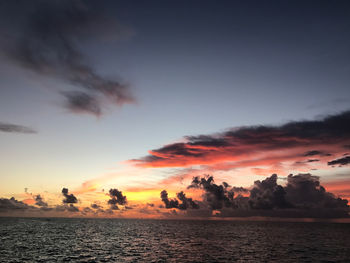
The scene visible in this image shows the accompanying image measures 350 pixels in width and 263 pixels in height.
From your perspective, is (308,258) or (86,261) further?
(308,258)

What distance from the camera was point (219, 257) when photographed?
56156mm

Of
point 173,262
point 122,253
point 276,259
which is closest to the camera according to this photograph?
point 173,262

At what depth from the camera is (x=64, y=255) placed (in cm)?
5675

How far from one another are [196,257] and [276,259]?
1731 cm

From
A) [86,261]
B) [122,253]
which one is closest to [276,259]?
[122,253]

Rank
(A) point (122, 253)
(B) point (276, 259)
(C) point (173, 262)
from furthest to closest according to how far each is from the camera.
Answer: (A) point (122, 253)
(B) point (276, 259)
(C) point (173, 262)

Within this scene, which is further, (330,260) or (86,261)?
(330,260)

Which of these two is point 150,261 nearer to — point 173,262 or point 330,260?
point 173,262

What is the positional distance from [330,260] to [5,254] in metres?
71.7

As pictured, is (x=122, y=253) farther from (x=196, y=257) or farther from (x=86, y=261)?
(x=196, y=257)

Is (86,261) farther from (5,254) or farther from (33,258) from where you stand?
(5,254)

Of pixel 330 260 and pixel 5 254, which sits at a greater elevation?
pixel 5 254

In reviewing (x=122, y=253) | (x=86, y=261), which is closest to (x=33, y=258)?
(x=86, y=261)

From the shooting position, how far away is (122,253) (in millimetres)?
60344
